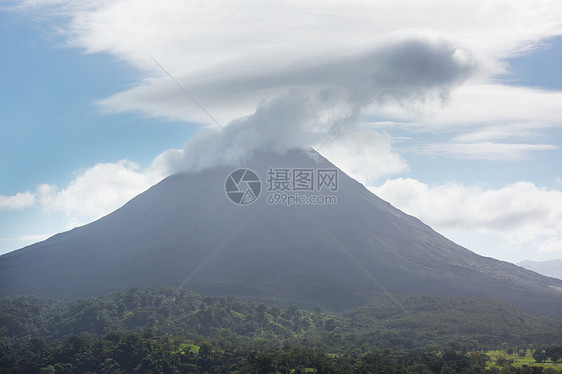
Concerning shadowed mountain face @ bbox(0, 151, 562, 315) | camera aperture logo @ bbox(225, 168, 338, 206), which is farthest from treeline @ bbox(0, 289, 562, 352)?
camera aperture logo @ bbox(225, 168, 338, 206)

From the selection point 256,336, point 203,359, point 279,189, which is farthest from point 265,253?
point 203,359

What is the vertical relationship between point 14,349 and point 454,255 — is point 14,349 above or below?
below

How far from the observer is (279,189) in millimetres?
138750

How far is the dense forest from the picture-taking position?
4725 centimetres

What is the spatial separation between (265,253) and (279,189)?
30.7m

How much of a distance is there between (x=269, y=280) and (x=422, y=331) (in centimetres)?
3771

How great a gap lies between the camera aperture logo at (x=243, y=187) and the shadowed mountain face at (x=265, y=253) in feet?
2.13

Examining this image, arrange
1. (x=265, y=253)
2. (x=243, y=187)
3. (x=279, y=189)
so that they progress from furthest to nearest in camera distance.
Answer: (x=243, y=187) → (x=279, y=189) → (x=265, y=253)

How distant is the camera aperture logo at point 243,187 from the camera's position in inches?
5423

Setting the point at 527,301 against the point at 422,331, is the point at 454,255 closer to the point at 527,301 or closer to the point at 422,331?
the point at 527,301

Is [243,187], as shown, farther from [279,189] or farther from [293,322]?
[293,322]

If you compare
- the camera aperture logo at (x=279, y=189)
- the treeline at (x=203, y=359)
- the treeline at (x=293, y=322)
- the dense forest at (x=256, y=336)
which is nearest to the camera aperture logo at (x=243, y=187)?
the camera aperture logo at (x=279, y=189)

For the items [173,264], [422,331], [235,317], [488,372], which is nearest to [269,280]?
[173,264]

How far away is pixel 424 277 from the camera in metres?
100
